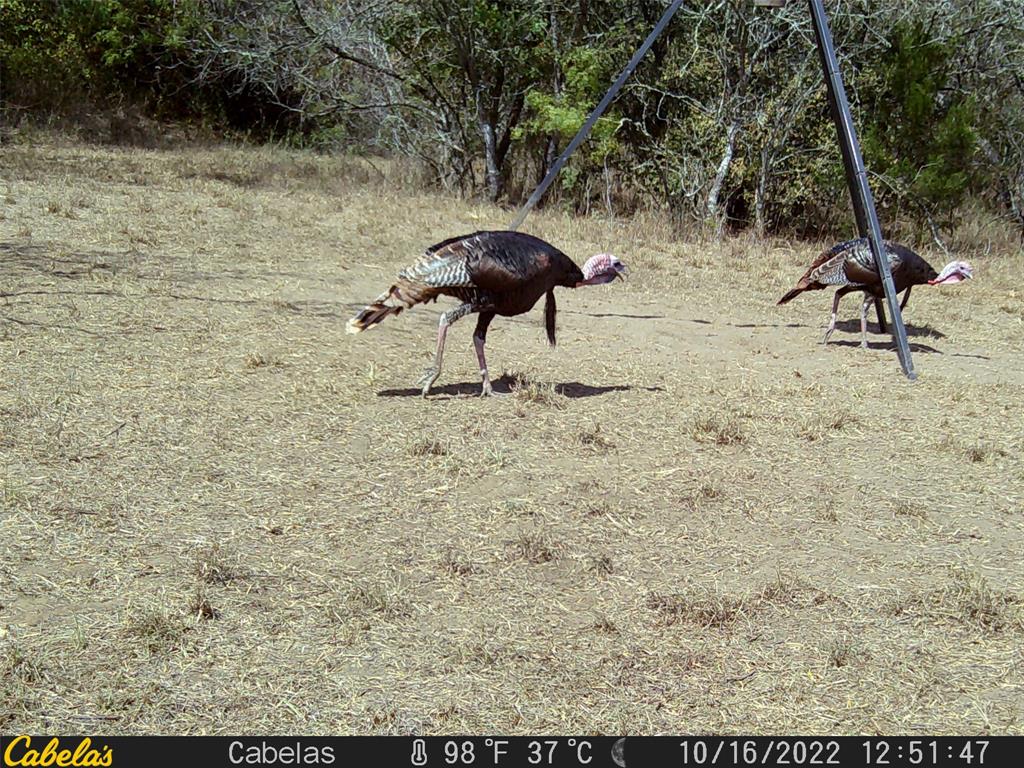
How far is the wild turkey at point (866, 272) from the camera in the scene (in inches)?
333

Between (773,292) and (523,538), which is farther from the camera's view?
(773,292)

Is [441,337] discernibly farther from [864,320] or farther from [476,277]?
[864,320]

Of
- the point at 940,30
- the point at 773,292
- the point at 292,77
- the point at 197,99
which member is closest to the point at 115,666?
the point at 773,292

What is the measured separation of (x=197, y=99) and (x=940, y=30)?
50.1ft

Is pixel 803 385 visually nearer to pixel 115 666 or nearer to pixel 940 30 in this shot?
pixel 115 666

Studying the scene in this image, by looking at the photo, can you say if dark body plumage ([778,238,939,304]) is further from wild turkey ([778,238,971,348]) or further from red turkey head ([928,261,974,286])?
red turkey head ([928,261,974,286])

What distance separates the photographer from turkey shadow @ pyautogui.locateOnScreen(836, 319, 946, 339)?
9688 millimetres

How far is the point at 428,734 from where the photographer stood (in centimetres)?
325

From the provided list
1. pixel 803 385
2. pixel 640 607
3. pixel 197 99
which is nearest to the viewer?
pixel 640 607

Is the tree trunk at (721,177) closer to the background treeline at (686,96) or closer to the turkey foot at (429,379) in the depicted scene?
the background treeline at (686,96)

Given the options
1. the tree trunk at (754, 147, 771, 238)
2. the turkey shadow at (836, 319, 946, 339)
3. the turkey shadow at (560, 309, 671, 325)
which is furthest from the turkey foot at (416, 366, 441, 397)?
the tree trunk at (754, 147, 771, 238)

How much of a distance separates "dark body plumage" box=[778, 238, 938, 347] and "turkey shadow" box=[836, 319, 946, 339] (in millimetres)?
927

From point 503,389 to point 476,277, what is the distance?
0.98 meters
